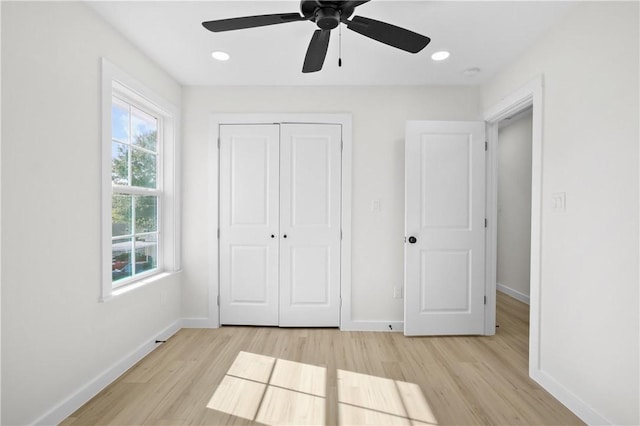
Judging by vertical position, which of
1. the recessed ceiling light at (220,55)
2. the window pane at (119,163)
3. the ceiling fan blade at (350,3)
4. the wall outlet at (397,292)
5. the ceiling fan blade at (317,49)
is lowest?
the wall outlet at (397,292)

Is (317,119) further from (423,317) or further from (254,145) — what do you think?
(423,317)

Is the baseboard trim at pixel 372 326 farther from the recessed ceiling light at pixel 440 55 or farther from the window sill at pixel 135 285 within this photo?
the recessed ceiling light at pixel 440 55

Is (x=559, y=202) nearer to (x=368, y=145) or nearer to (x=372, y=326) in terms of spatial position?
(x=368, y=145)

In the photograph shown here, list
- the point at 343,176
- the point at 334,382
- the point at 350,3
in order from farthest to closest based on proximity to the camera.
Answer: the point at 343,176, the point at 334,382, the point at 350,3

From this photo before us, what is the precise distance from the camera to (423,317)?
2879 mm

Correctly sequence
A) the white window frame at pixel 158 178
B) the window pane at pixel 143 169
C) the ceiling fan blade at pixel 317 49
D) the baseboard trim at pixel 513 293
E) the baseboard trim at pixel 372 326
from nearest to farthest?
the ceiling fan blade at pixel 317 49, the white window frame at pixel 158 178, the window pane at pixel 143 169, the baseboard trim at pixel 372 326, the baseboard trim at pixel 513 293

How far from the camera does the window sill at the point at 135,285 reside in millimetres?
2049

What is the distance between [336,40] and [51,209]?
211cm

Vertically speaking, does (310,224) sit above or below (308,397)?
above

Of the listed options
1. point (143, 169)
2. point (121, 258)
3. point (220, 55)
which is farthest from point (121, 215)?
point (220, 55)

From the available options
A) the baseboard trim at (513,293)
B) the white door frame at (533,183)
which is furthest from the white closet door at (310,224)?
the baseboard trim at (513,293)

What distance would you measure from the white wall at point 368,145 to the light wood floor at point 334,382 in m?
0.53

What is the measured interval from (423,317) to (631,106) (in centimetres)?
214

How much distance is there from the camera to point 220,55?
2.44 metres
